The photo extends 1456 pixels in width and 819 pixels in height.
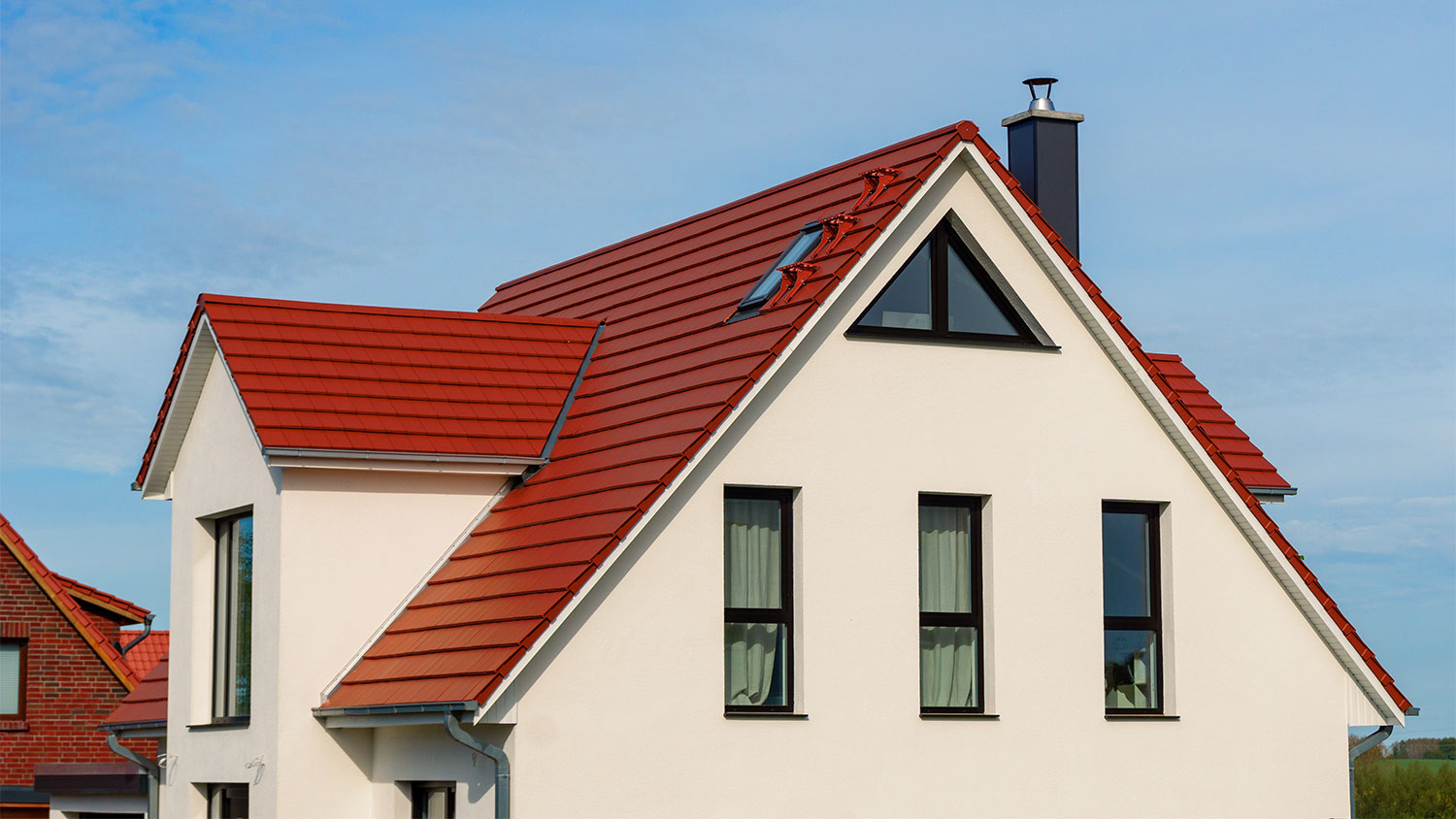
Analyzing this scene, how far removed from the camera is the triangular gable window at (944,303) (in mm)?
15219

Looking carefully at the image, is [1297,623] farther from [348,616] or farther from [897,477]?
[348,616]

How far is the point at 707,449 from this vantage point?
45.6 ft

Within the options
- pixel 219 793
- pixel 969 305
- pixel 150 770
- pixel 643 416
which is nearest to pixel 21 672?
pixel 150 770

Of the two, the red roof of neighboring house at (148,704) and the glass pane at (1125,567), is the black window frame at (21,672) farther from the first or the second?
the glass pane at (1125,567)

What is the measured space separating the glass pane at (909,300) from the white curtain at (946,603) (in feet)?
5.17

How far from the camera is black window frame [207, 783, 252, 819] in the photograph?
16.0 meters

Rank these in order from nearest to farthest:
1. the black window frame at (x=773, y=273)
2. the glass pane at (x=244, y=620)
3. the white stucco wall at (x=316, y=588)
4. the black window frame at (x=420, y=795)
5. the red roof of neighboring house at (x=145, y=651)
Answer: the black window frame at (x=420, y=795), the white stucco wall at (x=316, y=588), the black window frame at (x=773, y=273), the glass pane at (x=244, y=620), the red roof of neighboring house at (x=145, y=651)

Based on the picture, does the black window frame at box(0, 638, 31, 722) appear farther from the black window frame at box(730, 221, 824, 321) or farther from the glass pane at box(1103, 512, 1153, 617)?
the glass pane at box(1103, 512, 1153, 617)

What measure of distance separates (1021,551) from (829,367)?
2.31 metres

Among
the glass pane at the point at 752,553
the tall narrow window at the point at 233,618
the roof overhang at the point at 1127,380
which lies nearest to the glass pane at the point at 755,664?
the glass pane at the point at 752,553

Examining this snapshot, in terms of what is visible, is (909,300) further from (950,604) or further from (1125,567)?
(1125,567)

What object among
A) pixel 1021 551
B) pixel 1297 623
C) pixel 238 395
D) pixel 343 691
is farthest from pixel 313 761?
pixel 1297 623

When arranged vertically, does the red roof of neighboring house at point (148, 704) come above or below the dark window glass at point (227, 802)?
above

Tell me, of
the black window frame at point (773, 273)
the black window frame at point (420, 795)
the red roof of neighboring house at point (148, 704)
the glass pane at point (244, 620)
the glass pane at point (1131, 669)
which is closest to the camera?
the black window frame at point (420, 795)
